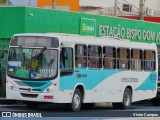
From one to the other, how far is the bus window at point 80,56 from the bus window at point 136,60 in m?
3.82

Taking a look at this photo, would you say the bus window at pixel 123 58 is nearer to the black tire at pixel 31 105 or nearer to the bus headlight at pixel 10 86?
the black tire at pixel 31 105

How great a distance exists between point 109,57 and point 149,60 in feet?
12.1

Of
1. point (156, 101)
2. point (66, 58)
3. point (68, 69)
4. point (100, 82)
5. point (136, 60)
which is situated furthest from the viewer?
point (156, 101)

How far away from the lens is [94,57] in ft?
84.1

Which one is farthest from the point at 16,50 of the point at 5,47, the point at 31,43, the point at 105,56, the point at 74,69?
the point at 5,47

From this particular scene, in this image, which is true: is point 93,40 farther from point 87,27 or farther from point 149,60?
point 87,27

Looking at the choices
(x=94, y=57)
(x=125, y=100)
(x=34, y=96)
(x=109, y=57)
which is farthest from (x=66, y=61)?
(x=125, y=100)

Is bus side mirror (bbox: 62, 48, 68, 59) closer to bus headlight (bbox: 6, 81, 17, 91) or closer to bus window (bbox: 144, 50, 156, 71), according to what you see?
bus headlight (bbox: 6, 81, 17, 91)

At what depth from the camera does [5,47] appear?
32.0 m

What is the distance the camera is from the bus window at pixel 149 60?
29422 millimetres

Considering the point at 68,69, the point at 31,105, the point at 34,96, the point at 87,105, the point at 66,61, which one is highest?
the point at 66,61

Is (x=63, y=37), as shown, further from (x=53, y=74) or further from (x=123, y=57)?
(x=123, y=57)

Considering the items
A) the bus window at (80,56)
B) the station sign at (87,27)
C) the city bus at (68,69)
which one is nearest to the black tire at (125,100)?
the city bus at (68,69)

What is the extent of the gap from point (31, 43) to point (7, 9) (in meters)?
9.01
